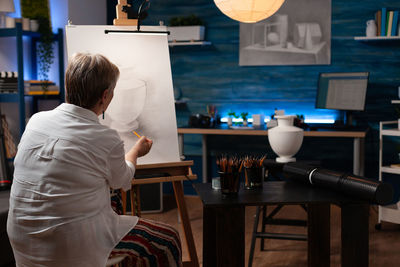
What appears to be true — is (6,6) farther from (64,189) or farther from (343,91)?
(343,91)

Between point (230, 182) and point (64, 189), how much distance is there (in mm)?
745

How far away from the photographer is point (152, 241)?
6.00ft

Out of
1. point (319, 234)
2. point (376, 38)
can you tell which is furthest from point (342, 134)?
point (319, 234)

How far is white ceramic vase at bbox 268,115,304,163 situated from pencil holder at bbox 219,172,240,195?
85 cm

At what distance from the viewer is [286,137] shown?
2.75 meters

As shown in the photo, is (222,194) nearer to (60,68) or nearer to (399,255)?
(399,255)

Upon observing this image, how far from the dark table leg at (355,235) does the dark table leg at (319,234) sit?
1.47 ft

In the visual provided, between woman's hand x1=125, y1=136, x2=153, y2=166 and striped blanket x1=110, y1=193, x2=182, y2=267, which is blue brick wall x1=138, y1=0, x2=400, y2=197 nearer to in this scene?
woman's hand x1=125, y1=136, x2=153, y2=166

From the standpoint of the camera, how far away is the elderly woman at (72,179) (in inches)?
60.9

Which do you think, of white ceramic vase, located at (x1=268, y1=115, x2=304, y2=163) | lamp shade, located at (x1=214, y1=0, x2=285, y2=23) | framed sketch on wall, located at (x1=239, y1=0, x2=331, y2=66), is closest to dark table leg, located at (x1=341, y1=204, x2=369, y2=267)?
white ceramic vase, located at (x1=268, y1=115, x2=304, y2=163)

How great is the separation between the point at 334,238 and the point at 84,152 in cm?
256

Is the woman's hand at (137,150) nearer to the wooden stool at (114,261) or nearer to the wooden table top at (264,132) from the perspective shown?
the wooden stool at (114,261)

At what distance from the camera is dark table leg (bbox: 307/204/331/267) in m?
2.41

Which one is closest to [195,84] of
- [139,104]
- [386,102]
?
[386,102]
